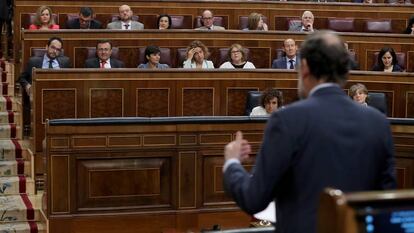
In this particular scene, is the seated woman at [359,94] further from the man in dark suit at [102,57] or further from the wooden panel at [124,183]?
the man in dark suit at [102,57]

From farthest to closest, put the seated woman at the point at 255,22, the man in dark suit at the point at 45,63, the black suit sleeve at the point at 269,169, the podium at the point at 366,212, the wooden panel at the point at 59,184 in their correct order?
the seated woman at the point at 255,22 < the man in dark suit at the point at 45,63 < the wooden panel at the point at 59,184 < the black suit sleeve at the point at 269,169 < the podium at the point at 366,212

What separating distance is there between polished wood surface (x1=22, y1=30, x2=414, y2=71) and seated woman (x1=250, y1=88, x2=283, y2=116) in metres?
1.25

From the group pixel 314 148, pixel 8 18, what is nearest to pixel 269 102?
pixel 314 148

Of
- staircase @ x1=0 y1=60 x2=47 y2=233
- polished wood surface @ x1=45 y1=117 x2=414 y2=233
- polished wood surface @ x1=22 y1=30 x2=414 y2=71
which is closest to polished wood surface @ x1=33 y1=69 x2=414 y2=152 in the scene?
staircase @ x1=0 y1=60 x2=47 y2=233

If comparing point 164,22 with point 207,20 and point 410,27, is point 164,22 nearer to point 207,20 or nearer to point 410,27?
point 207,20

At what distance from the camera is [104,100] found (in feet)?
15.9

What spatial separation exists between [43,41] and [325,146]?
4218 mm

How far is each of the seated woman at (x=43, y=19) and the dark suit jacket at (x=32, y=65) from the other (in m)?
0.57

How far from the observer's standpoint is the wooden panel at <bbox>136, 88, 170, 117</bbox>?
4.93 metres

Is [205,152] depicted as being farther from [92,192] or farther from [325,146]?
[325,146]

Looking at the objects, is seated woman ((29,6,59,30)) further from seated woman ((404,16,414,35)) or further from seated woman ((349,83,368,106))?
seated woman ((404,16,414,35))

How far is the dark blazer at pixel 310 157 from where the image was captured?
1602 mm

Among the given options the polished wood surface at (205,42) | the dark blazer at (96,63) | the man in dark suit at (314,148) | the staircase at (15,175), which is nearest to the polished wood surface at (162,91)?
the staircase at (15,175)

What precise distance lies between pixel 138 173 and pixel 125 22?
8.34 feet
